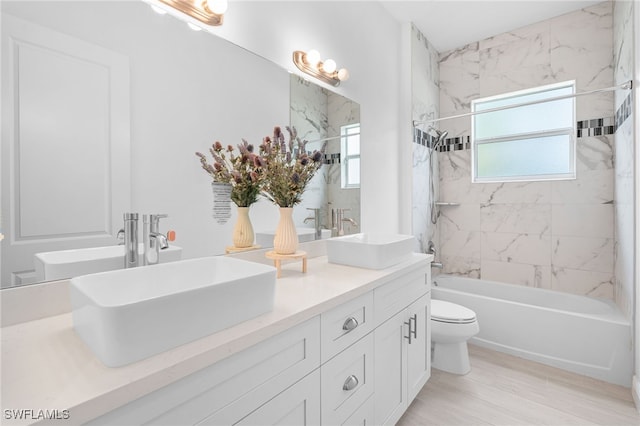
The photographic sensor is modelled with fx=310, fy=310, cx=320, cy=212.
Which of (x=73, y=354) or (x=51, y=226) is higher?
(x=51, y=226)

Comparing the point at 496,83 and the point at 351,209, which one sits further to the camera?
the point at 496,83

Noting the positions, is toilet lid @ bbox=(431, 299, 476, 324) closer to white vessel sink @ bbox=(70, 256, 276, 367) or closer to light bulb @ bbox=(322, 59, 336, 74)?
white vessel sink @ bbox=(70, 256, 276, 367)

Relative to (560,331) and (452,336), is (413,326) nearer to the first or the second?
(452,336)

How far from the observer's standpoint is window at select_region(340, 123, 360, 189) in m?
2.10

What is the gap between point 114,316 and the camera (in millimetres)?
603

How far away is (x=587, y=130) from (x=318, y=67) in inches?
95.6

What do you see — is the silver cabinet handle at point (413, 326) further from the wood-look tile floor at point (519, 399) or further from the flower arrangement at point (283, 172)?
the flower arrangement at point (283, 172)

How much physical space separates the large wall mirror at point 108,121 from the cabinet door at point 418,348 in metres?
0.96

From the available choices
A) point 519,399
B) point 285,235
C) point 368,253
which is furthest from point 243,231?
point 519,399

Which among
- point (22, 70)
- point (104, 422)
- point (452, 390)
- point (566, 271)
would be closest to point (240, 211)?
point (22, 70)

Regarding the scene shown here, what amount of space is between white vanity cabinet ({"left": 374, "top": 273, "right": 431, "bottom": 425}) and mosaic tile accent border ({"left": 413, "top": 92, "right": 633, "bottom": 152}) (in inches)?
67.2

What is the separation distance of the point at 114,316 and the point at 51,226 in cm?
54

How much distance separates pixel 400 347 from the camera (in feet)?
4.96

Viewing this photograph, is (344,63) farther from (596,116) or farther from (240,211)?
(596,116)
